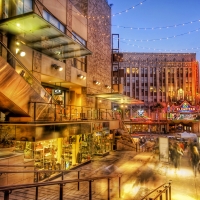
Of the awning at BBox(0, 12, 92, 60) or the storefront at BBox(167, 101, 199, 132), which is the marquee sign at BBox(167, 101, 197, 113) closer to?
the storefront at BBox(167, 101, 199, 132)

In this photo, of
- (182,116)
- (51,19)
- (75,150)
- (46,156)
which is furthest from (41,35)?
(182,116)

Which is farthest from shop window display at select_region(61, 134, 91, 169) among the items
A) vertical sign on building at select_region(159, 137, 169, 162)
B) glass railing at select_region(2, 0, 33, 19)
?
glass railing at select_region(2, 0, 33, 19)

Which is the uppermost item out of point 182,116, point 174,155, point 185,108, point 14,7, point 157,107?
point 14,7

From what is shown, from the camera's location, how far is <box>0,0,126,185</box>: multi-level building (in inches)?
422

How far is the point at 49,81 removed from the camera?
19031 millimetres

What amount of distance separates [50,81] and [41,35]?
658 cm

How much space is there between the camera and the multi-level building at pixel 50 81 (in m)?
10.7

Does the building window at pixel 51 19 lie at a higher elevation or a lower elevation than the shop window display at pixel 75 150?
higher

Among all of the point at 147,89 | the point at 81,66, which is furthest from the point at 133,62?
the point at 81,66

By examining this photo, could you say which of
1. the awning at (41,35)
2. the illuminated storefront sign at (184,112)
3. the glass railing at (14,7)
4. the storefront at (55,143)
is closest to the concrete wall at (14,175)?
the storefront at (55,143)

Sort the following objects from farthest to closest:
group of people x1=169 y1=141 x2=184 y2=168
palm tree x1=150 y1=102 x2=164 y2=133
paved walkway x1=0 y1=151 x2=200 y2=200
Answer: palm tree x1=150 y1=102 x2=164 y2=133
group of people x1=169 y1=141 x2=184 y2=168
paved walkway x1=0 y1=151 x2=200 y2=200

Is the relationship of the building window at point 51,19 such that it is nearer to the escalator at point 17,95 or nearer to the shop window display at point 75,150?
the escalator at point 17,95

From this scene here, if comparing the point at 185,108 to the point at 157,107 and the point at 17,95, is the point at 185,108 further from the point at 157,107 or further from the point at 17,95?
the point at 17,95

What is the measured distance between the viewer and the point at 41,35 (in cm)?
1297
